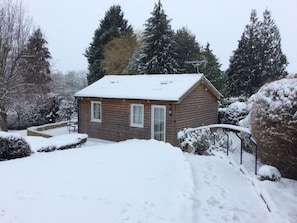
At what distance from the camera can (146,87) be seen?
1447cm

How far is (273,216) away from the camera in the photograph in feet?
13.0

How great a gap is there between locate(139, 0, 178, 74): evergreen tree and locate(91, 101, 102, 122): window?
9559 millimetres

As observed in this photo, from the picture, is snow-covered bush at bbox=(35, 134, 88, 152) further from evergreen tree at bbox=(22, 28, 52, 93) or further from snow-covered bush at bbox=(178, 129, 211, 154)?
evergreen tree at bbox=(22, 28, 52, 93)

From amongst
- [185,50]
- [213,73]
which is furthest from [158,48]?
[213,73]

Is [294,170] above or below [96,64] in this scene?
below

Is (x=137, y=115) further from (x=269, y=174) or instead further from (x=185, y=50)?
(x=185, y=50)

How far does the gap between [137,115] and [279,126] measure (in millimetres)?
8659

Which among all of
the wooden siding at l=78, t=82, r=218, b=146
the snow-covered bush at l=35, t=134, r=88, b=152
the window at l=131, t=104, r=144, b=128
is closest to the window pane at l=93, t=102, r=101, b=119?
the wooden siding at l=78, t=82, r=218, b=146

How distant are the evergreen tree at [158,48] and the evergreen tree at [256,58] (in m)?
6.72

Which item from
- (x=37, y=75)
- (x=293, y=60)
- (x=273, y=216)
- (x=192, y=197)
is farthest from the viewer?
(x=293, y=60)

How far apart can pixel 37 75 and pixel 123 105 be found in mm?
7677

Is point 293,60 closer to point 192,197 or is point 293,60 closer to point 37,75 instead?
point 37,75

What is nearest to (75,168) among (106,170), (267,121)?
(106,170)

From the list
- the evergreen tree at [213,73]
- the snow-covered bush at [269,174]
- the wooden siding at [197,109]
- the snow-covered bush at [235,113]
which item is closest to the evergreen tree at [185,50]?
the evergreen tree at [213,73]
